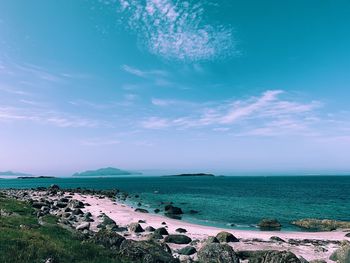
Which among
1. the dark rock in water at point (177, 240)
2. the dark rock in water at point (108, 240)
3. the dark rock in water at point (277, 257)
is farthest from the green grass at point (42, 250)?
the dark rock in water at point (177, 240)

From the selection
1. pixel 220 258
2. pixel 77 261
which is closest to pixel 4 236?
pixel 77 261

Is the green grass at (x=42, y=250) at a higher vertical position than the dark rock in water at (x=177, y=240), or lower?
higher

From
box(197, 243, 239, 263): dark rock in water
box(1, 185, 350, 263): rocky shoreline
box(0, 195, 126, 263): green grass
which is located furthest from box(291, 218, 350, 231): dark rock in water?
box(0, 195, 126, 263): green grass

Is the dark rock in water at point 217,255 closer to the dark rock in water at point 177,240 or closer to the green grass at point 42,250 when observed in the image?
the green grass at point 42,250

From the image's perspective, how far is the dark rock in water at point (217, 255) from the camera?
19.4 m

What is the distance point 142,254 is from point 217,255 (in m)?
6.09

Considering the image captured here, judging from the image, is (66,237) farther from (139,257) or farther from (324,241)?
(324,241)

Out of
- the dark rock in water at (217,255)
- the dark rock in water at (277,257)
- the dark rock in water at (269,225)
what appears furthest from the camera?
the dark rock in water at (269,225)

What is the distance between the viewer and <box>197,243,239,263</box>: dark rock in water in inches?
762

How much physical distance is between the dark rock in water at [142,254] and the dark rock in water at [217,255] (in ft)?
11.1

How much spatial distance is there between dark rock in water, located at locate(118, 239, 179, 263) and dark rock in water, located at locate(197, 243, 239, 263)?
11.1ft

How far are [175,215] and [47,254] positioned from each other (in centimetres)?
4344

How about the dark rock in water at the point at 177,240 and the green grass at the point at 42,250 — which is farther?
the dark rock in water at the point at 177,240

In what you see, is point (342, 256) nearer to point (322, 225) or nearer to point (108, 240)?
point (108, 240)
